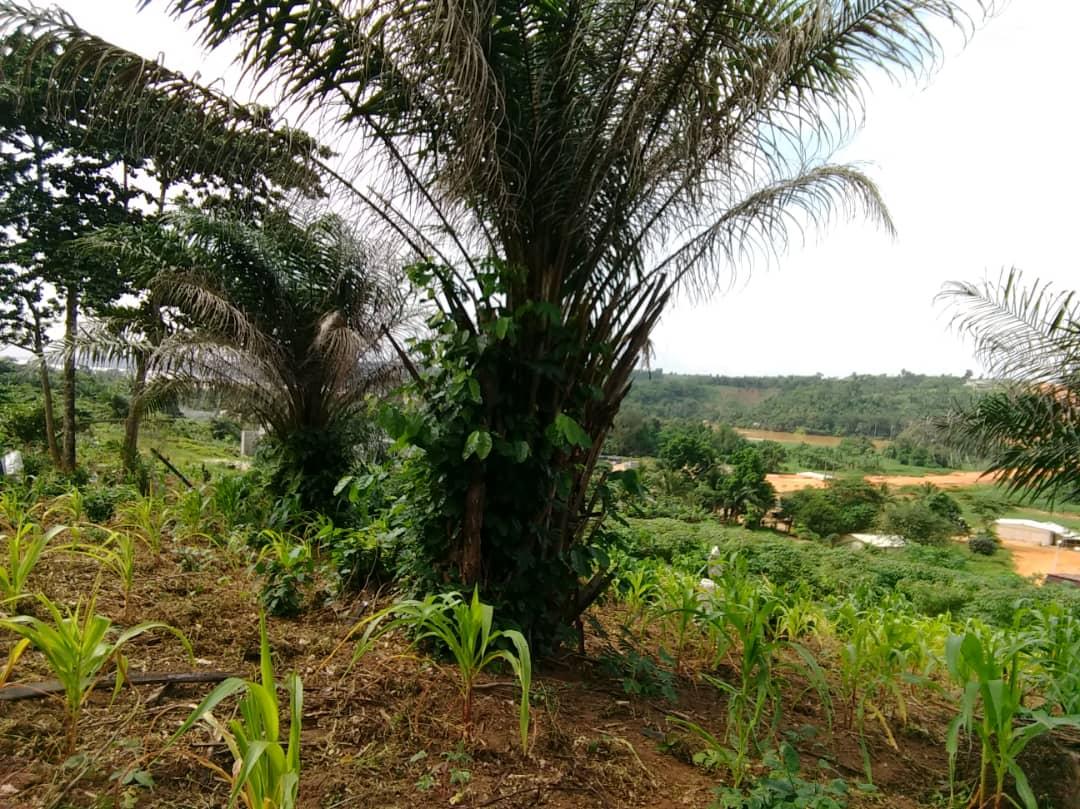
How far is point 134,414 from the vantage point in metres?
8.59

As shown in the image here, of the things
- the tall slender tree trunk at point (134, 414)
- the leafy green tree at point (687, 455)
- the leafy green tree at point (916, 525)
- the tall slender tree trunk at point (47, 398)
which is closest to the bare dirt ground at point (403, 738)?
the tall slender tree trunk at point (134, 414)

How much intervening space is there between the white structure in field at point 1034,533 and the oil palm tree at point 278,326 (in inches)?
2020

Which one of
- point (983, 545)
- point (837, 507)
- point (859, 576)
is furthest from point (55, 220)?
point (983, 545)

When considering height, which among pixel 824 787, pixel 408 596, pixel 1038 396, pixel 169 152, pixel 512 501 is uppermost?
pixel 169 152

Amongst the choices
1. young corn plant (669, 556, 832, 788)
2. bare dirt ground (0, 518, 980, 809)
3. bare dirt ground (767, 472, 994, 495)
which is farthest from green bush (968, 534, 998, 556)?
young corn plant (669, 556, 832, 788)

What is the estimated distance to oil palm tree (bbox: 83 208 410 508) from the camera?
6.00m

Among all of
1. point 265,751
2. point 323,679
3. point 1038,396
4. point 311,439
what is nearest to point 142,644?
point 323,679

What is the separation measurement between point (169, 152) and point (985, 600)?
1885cm

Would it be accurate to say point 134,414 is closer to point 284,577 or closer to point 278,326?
point 278,326

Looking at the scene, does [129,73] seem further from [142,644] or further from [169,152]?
[142,644]

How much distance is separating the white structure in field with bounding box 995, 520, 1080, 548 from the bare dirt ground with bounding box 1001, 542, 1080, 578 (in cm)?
72

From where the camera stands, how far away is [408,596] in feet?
10.2

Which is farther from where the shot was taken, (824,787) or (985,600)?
(985,600)

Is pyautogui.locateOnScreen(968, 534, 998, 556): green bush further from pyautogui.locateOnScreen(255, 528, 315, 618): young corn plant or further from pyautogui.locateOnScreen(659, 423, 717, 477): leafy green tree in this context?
pyautogui.locateOnScreen(255, 528, 315, 618): young corn plant
